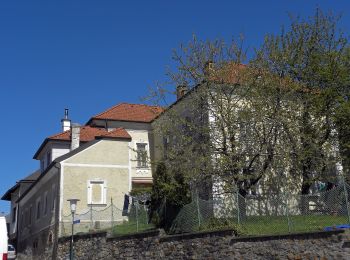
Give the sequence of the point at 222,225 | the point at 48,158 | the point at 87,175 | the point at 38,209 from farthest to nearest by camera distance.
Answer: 1. the point at 48,158
2. the point at 38,209
3. the point at 87,175
4. the point at 222,225

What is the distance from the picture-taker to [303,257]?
15.2m

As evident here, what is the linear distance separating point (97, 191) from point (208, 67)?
12.7 metres

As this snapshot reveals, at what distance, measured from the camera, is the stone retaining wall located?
14.7 metres

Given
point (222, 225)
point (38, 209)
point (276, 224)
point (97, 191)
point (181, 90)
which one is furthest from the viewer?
point (38, 209)

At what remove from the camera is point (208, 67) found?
24.9 meters

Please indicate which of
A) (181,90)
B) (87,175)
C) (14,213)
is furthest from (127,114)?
(14,213)

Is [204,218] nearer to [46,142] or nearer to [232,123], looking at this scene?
[232,123]

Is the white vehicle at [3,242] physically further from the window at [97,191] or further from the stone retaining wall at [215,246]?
the window at [97,191]

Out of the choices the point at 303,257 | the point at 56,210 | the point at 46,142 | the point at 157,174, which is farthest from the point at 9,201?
the point at 303,257

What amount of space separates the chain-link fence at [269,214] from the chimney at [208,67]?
6.74 metres

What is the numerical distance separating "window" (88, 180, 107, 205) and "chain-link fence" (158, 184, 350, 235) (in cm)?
1244

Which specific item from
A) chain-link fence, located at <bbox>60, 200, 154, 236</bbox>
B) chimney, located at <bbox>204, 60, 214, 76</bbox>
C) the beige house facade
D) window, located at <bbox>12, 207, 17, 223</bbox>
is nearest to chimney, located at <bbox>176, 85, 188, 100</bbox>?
chimney, located at <bbox>204, 60, 214, 76</bbox>

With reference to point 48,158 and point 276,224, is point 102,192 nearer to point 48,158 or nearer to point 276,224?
point 48,158

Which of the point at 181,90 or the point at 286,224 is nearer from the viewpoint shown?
the point at 286,224
